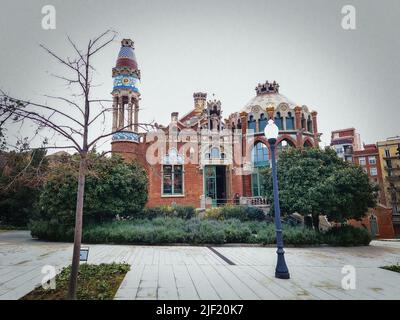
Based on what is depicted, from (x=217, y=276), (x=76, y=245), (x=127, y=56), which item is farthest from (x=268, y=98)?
(x=76, y=245)

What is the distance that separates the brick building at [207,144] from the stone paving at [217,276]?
1392cm

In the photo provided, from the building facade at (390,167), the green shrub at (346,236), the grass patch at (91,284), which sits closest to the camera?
the grass patch at (91,284)

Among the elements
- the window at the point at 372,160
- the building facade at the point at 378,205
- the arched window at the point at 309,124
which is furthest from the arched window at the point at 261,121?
the window at the point at 372,160

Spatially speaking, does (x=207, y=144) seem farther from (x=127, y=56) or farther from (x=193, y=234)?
(x=193, y=234)

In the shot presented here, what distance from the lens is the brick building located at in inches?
967

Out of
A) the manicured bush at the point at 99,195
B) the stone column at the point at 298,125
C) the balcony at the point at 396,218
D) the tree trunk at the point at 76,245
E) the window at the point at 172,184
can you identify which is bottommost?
the balcony at the point at 396,218

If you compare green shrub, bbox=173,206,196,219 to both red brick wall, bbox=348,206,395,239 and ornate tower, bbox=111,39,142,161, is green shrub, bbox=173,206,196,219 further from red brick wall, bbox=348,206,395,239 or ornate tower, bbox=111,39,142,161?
red brick wall, bbox=348,206,395,239

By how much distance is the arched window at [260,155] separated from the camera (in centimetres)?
2610

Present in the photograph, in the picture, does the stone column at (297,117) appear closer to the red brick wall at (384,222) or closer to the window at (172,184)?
the window at (172,184)

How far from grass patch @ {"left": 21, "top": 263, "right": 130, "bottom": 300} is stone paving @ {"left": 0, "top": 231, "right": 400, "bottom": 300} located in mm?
236

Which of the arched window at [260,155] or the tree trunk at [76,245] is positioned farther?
the arched window at [260,155]

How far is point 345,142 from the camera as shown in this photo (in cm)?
5925
